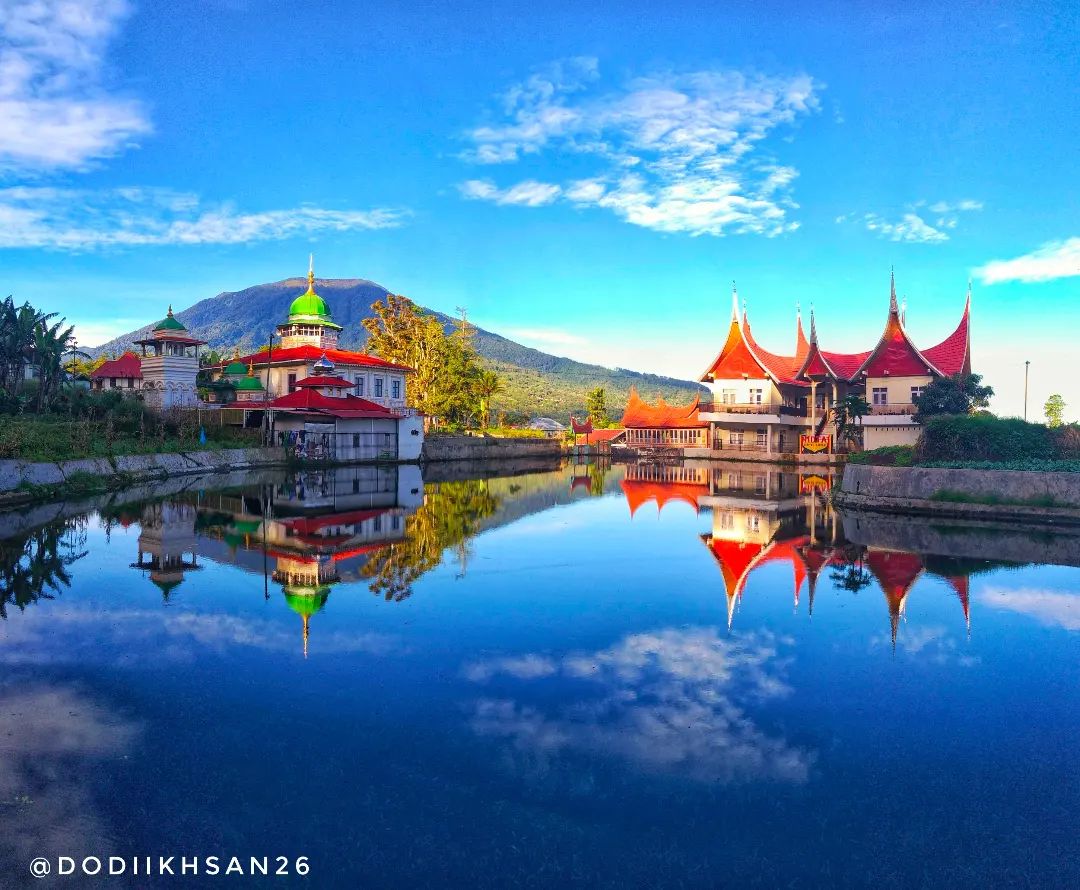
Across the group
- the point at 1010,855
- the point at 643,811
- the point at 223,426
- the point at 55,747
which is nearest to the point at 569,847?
the point at 643,811

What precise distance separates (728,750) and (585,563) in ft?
26.6

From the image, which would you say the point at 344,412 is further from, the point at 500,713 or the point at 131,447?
the point at 500,713

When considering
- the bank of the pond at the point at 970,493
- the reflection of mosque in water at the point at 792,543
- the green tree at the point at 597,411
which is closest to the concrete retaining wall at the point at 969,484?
the bank of the pond at the point at 970,493

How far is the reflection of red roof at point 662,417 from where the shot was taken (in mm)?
57219

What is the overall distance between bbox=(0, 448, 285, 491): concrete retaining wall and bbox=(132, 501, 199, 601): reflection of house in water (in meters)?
3.59

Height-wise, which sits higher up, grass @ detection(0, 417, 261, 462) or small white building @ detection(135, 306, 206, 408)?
small white building @ detection(135, 306, 206, 408)

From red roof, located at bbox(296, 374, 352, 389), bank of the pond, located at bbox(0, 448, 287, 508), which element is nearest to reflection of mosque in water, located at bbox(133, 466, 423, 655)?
bank of the pond, located at bbox(0, 448, 287, 508)

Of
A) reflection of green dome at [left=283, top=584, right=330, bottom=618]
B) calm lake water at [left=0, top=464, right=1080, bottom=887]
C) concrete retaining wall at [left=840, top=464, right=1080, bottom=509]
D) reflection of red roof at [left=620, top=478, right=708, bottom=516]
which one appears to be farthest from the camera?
reflection of red roof at [left=620, top=478, right=708, bottom=516]

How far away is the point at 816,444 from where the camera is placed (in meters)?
47.2

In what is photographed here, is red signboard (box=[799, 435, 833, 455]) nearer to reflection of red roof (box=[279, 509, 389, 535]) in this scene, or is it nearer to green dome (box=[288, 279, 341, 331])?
green dome (box=[288, 279, 341, 331])

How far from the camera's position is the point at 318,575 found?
12219 mm

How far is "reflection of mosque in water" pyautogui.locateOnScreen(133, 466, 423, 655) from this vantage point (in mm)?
12070

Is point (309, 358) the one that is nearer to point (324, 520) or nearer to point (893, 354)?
point (324, 520)

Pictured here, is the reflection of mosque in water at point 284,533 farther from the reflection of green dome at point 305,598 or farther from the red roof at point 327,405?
the red roof at point 327,405
